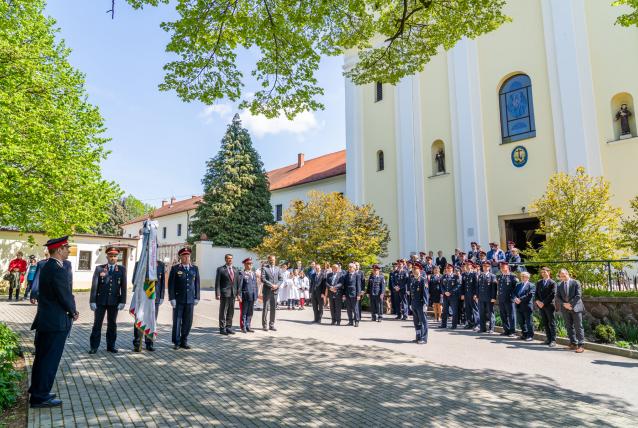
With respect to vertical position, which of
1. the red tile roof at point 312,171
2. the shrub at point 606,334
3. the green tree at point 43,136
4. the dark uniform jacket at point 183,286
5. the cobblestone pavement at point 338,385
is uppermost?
the red tile roof at point 312,171

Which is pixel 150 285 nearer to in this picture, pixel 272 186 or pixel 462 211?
pixel 462 211

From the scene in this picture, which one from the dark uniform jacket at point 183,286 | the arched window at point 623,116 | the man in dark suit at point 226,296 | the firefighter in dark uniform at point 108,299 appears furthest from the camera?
the arched window at point 623,116

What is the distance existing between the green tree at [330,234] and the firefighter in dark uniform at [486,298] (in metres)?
8.89

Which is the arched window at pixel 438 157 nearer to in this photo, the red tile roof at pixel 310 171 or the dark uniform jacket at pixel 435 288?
the red tile roof at pixel 310 171

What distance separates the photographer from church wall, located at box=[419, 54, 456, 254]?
21.9 meters

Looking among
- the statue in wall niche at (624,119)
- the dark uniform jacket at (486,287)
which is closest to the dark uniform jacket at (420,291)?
the dark uniform jacket at (486,287)

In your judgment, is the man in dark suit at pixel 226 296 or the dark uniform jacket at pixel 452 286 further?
the dark uniform jacket at pixel 452 286

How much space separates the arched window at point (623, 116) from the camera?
1688 cm

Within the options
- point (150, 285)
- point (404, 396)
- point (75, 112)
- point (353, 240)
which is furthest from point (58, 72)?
point (404, 396)

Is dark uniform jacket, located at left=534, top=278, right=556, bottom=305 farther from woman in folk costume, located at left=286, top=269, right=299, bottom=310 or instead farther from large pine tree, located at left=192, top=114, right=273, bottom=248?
large pine tree, located at left=192, top=114, right=273, bottom=248

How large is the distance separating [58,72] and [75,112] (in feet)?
5.14

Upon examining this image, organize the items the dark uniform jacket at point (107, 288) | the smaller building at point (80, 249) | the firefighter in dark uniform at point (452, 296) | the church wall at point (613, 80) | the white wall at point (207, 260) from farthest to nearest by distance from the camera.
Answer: the white wall at point (207, 260) < the smaller building at point (80, 249) < the church wall at point (613, 80) < the firefighter in dark uniform at point (452, 296) < the dark uniform jacket at point (107, 288)

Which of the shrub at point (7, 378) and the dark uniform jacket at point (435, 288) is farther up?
the dark uniform jacket at point (435, 288)

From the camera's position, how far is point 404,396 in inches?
220
